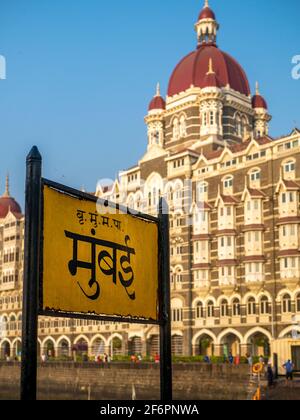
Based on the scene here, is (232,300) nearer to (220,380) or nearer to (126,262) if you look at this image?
(220,380)

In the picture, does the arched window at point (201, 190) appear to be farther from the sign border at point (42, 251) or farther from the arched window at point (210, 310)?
the sign border at point (42, 251)

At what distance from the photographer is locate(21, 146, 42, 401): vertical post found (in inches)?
150

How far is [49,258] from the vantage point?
4148mm

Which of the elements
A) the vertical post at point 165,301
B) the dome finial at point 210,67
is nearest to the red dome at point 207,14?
the dome finial at point 210,67

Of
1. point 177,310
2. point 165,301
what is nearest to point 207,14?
point 177,310

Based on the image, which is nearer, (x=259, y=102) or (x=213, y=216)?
(x=213, y=216)

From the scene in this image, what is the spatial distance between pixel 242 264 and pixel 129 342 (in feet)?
46.8

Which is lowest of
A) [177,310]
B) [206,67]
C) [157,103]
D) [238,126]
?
[177,310]

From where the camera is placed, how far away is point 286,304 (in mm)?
47844

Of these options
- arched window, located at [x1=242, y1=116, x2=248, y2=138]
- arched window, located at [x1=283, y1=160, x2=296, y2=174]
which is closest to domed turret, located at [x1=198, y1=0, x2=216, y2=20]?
arched window, located at [x1=242, y1=116, x2=248, y2=138]

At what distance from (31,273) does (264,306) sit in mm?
46730

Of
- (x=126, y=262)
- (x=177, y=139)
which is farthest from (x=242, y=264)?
(x=126, y=262)

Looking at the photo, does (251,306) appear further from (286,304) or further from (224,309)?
(286,304)
